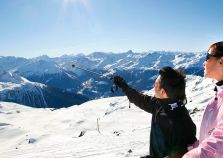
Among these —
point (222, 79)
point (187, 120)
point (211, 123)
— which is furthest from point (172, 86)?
point (211, 123)

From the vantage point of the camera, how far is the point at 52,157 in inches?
568

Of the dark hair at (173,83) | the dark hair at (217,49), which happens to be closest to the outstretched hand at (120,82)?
the dark hair at (173,83)

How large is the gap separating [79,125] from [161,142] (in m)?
66.4

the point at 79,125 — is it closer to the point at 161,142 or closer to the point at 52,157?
the point at 52,157

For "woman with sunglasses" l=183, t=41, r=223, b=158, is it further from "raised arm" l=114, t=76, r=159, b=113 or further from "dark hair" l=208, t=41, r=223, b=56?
"raised arm" l=114, t=76, r=159, b=113

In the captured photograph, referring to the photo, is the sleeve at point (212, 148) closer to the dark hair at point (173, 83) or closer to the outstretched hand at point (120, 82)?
the dark hair at point (173, 83)

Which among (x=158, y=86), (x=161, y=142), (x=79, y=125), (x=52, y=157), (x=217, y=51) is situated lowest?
(x=79, y=125)

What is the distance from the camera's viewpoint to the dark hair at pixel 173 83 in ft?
→ 17.1

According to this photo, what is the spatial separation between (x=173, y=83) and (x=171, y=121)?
0.59 m

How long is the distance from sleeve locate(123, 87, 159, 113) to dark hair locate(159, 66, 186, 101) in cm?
45

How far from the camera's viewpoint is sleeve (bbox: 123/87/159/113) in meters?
5.77

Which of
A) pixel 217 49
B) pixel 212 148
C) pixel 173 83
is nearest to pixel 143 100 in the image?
pixel 173 83

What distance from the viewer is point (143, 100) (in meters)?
6.05

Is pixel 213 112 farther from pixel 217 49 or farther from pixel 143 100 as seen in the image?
pixel 143 100
